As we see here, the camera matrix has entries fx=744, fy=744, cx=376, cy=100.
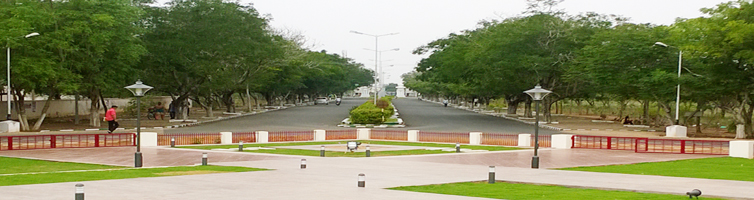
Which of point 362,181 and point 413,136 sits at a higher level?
point 362,181

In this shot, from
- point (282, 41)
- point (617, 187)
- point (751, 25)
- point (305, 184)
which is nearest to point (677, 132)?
point (751, 25)

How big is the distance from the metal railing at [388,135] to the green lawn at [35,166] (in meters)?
17.0

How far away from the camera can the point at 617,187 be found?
52.0 ft

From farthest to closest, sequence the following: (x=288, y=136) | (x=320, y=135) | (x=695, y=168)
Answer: (x=320, y=135) < (x=288, y=136) < (x=695, y=168)

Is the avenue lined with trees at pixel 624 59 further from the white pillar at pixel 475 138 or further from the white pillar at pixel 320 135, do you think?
the white pillar at pixel 320 135

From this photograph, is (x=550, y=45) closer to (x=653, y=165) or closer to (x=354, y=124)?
(x=354, y=124)

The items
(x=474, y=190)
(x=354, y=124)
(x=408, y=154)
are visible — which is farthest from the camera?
(x=354, y=124)

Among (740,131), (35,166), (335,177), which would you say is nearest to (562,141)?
(740,131)

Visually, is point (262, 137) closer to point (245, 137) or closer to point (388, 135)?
point (245, 137)

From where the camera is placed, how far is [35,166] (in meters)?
21.0

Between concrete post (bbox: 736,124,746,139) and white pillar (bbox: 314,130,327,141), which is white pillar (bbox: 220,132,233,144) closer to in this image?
white pillar (bbox: 314,130,327,141)

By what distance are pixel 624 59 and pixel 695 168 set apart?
23604mm

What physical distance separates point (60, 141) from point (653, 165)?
21.6 m

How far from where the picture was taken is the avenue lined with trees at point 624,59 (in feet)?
124
